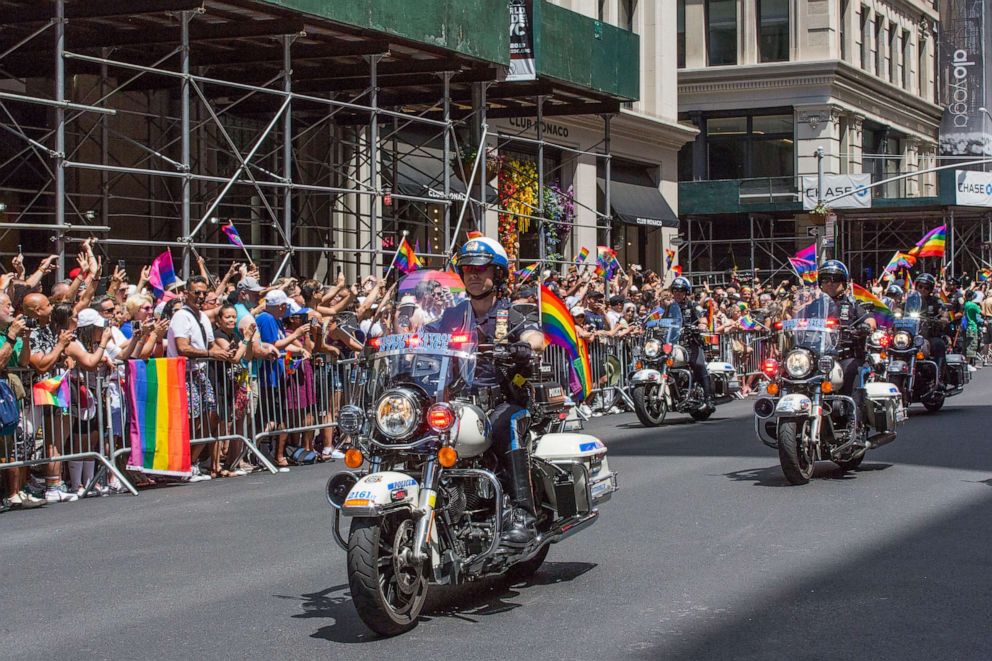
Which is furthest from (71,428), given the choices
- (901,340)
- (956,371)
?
(956,371)

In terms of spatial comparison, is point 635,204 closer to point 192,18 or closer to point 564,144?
point 564,144

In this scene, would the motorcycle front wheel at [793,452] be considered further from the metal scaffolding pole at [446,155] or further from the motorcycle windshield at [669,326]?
the metal scaffolding pole at [446,155]

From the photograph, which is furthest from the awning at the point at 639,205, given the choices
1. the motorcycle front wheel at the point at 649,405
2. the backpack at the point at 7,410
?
the backpack at the point at 7,410

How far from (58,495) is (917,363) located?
11.7m

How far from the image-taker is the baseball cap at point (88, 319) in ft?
40.8

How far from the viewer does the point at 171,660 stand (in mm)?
6516

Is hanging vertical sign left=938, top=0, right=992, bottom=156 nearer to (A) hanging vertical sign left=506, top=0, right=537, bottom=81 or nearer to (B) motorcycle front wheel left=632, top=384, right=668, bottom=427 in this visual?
(A) hanging vertical sign left=506, top=0, right=537, bottom=81

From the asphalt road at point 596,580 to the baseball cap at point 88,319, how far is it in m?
1.52

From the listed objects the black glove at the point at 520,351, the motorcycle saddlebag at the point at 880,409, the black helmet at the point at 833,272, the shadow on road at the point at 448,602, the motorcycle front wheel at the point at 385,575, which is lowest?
the shadow on road at the point at 448,602

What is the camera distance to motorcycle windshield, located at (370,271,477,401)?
7184 mm

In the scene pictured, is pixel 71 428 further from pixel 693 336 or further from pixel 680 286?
pixel 693 336

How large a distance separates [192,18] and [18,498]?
9.25 metres

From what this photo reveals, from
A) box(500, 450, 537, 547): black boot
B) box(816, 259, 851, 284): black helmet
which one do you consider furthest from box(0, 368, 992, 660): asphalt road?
box(816, 259, 851, 284): black helmet

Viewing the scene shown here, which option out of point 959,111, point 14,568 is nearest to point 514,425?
point 14,568
